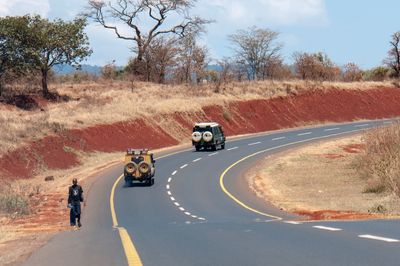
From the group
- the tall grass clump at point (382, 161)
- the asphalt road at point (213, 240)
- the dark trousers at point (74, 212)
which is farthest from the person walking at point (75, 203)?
the tall grass clump at point (382, 161)

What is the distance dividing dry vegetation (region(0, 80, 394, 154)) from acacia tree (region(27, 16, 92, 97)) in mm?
4051

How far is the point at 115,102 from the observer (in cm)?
7025

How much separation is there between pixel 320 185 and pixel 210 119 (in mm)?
35758

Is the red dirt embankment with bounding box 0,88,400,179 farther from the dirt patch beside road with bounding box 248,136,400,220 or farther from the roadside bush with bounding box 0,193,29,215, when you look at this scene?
the dirt patch beside road with bounding box 248,136,400,220

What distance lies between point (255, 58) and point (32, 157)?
75.1 metres

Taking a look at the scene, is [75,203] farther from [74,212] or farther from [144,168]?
[144,168]

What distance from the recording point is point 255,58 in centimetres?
11519

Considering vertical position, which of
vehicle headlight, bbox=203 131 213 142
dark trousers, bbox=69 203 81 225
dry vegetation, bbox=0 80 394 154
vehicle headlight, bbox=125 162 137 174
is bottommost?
dark trousers, bbox=69 203 81 225

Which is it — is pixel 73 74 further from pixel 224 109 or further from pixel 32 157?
pixel 32 157

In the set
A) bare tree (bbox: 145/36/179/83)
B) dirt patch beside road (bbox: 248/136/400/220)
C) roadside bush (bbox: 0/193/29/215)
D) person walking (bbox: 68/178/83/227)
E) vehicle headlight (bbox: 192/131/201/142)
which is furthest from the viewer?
bare tree (bbox: 145/36/179/83)

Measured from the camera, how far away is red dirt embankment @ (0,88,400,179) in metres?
46.1

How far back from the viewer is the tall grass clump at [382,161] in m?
29.5

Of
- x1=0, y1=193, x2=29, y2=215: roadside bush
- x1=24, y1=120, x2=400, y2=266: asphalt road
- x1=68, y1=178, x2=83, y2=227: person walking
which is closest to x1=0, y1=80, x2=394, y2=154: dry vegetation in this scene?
x1=0, y1=193, x2=29, y2=215: roadside bush

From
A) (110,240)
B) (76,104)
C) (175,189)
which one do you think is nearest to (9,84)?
(76,104)
